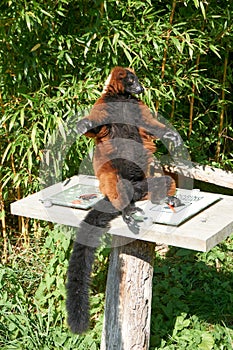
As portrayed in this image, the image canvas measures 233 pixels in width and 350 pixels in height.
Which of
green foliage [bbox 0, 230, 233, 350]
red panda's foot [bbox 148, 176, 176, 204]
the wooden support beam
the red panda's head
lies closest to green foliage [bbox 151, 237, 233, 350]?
green foliage [bbox 0, 230, 233, 350]

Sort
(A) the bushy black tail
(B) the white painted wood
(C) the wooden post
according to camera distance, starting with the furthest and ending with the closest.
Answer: (C) the wooden post < (A) the bushy black tail < (B) the white painted wood

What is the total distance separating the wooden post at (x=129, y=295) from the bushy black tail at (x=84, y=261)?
24 centimetres

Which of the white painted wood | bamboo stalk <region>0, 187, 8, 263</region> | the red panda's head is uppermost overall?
the red panda's head

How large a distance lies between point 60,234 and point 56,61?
Answer: 0.98 meters

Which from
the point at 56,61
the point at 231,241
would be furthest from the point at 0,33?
the point at 231,241

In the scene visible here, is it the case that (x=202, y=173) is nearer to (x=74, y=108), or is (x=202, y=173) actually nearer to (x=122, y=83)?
(x=74, y=108)

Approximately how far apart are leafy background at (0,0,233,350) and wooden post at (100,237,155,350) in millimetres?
257

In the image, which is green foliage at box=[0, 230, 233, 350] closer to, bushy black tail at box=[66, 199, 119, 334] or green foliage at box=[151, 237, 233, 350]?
green foliage at box=[151, 237, 233, 350]

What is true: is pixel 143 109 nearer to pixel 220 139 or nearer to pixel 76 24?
pixel 76 24

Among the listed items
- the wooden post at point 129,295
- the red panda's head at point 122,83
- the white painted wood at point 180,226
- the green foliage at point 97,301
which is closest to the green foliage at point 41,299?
the green foliage at point 97,301

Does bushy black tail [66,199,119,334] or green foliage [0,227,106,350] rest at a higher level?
bushy black tail [66,199,119,334]

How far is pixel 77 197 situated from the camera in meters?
2.57

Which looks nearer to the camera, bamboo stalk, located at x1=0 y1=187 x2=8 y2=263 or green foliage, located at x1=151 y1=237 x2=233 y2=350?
green foliage, located at x1=151 y1=237 x2=233 y2=350

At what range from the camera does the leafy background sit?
9.49ft
